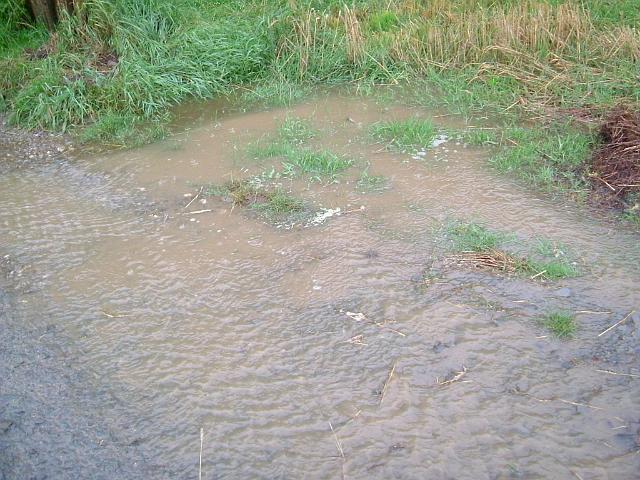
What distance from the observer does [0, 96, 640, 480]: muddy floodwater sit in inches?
109

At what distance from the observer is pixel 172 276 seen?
12.6ft

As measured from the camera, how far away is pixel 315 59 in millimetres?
6414

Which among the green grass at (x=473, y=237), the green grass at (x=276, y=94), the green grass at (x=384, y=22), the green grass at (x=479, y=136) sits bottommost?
the green grass at (x=473, y=237)

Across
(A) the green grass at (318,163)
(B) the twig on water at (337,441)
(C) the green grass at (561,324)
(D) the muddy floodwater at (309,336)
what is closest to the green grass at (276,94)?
(A) the green grass at (318,163)

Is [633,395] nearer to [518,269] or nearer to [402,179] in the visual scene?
[518,269]

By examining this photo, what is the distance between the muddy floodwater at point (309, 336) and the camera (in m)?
2.77

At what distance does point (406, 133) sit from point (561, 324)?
7.65ft

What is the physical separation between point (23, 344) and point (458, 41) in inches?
185

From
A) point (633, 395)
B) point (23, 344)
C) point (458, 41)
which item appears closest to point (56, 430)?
point (23, 344)

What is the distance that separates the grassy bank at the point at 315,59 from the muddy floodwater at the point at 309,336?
1.11 meters

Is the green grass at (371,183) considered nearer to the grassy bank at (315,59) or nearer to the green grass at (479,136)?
the green grass at (479,136)

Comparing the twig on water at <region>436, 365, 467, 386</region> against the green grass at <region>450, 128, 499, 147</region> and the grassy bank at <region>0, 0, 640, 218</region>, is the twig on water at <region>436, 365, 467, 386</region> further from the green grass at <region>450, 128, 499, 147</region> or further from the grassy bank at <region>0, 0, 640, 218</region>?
the grassy bank at <region>0, 0, 640, 218</region>

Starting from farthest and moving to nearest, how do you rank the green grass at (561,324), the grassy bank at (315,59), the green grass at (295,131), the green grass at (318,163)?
the grassy bank at (315,59)
the green grass at (295,131)
the green grass at (318,163)
the green grass at (561,324)

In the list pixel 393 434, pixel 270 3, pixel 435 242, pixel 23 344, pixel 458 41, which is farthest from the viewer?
pixel 270 3
